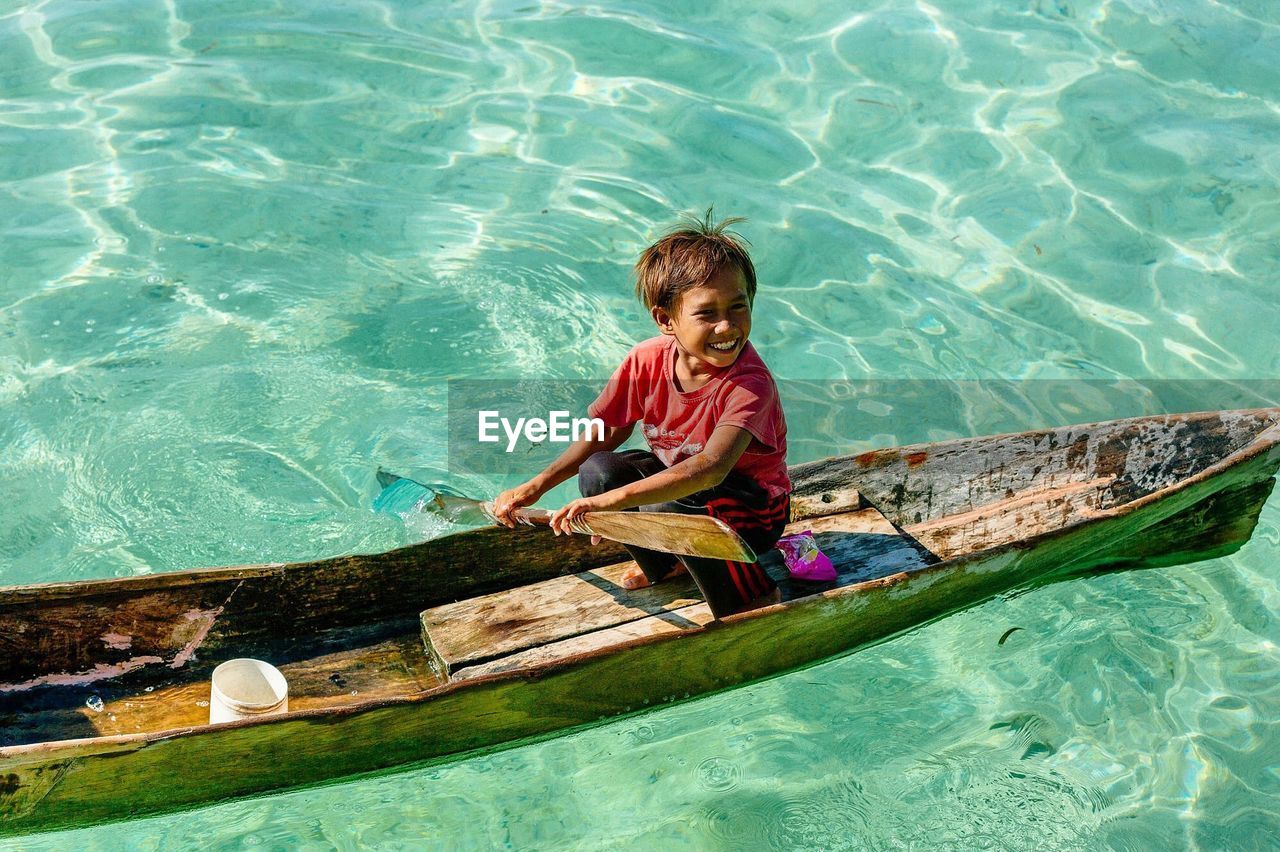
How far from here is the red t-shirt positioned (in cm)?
385

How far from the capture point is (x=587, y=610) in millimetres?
4348

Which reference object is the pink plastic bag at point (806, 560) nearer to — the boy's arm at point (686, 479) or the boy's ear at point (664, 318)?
the boy's arm at point (686, 479)

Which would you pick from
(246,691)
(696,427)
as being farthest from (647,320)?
(246,691)

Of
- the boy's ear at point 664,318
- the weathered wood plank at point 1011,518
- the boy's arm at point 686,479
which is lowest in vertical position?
the weathered wood plank at point 1011,518

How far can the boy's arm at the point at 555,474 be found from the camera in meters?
4.21

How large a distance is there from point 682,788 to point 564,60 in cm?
568

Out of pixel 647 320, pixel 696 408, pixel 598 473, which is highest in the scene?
pixel 696 408

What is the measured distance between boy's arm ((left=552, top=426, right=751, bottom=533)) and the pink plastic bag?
646 millimetres

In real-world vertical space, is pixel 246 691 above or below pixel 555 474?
below

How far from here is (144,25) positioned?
831 centimetres

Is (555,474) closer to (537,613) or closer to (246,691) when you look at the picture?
(537,613)

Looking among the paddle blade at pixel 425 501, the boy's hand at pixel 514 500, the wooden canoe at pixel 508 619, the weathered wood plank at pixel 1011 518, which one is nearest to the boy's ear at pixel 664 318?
the boy's hand at pixel 514 500

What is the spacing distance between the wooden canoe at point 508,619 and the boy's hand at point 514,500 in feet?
0.83

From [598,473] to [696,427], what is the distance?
42cm
